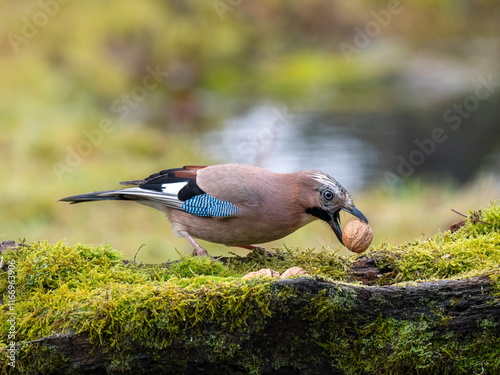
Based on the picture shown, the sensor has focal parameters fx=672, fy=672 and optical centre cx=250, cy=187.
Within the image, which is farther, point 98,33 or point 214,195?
point 98,33

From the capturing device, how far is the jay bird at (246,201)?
5.06 m

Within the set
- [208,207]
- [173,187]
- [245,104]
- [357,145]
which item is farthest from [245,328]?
[245,104]

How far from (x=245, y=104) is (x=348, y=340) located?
1304cm

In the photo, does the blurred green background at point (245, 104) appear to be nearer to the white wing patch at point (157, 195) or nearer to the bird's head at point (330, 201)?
the white wing patch at point (157, 195)

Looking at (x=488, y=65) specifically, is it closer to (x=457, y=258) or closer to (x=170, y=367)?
(x=457, y=258)

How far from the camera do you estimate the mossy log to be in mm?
3746

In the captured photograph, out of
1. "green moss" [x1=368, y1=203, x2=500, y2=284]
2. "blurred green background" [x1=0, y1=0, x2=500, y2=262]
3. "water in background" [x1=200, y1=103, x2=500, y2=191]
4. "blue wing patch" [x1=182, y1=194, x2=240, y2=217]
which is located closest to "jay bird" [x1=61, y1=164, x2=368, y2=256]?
"blue wing patch" [x1=182, y1=194, x2=240, y2=217]

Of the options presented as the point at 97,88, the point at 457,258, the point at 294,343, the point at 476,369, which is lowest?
the point at 476,369

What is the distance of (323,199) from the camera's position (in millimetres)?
5039

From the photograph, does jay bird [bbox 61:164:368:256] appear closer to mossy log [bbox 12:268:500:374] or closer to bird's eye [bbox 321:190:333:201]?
bird's eye [bbox 321:190:333:201]

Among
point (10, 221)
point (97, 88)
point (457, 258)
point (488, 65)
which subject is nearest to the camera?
point (457, 258)

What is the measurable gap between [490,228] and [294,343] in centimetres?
203

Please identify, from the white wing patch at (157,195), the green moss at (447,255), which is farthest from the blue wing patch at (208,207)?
the green moss at (447,255)

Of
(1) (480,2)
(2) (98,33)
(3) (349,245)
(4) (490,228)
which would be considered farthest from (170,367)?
(1) (480,2)
